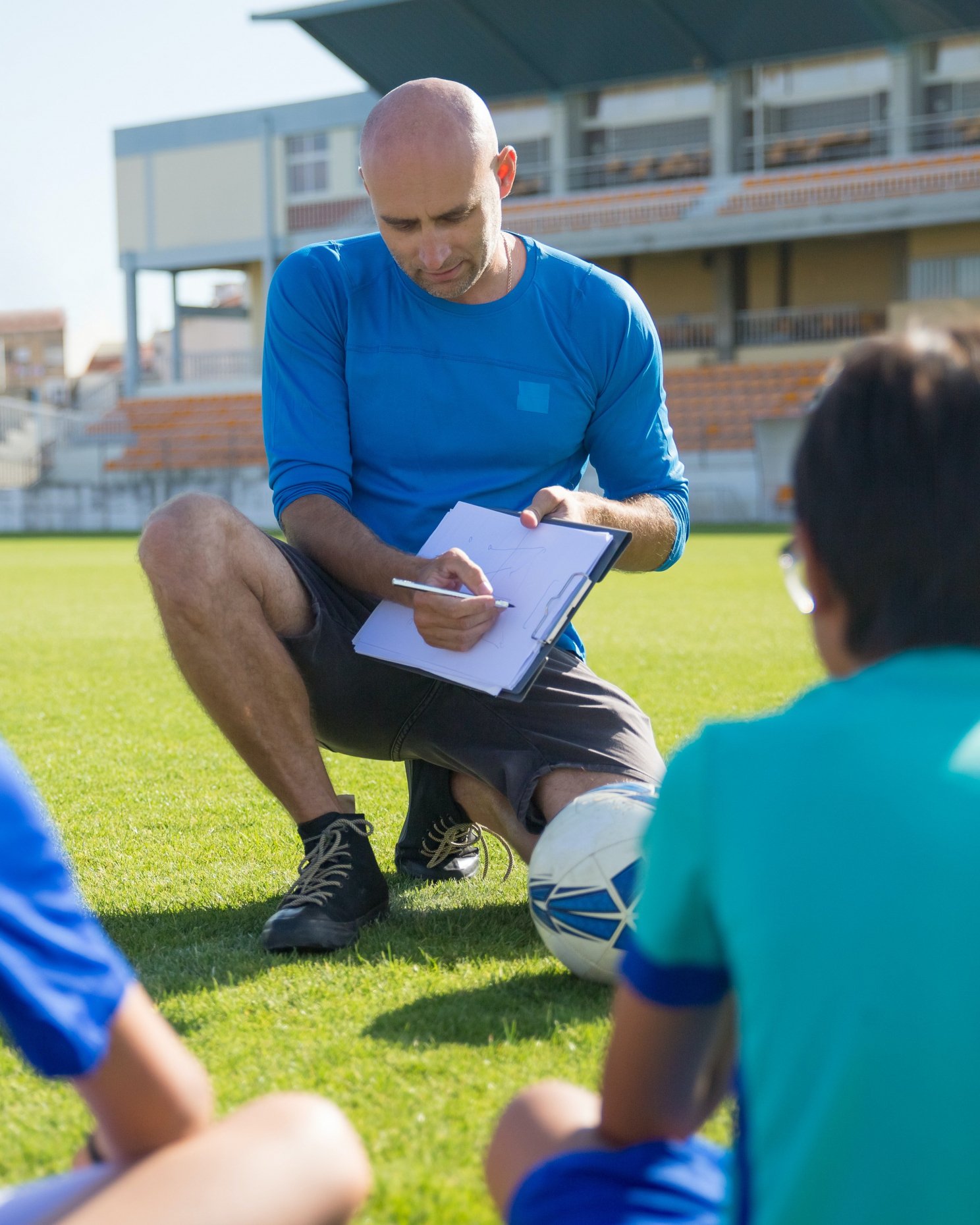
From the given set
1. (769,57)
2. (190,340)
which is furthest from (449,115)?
(190,340)

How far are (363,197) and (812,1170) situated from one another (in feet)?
129

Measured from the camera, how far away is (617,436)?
3.63 metres

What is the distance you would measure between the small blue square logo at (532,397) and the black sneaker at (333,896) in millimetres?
1114

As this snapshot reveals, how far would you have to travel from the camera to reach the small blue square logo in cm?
355

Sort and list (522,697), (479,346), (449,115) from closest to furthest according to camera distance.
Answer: (522,697) → (449,115) → (479,346)

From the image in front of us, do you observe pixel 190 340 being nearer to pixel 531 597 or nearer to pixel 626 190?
pixel 626 190

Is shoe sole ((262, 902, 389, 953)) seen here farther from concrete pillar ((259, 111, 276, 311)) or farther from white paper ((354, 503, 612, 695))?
concrete pillar ((259, 111, 276, 311))

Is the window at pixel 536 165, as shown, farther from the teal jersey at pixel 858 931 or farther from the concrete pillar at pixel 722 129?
the teal jersey at pixel 858 931

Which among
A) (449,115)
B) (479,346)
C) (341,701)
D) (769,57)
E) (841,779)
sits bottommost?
(341,701)

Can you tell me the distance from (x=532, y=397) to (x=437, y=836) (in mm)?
1153

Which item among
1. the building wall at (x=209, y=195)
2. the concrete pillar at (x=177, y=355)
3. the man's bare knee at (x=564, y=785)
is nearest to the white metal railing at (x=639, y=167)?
the building wall at (x=209, y=195)

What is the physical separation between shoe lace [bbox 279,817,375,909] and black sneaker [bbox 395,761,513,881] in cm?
44

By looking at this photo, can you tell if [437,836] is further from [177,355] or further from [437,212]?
[177,355]

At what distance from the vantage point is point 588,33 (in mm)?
33125
